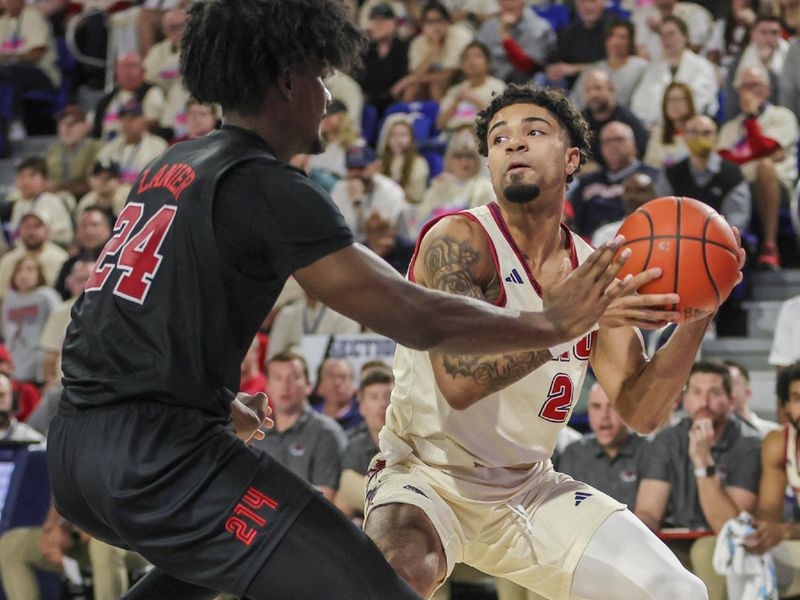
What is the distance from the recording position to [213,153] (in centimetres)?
289

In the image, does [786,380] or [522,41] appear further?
[522,41]

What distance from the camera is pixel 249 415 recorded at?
11.5ft

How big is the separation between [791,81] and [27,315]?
6.54 m

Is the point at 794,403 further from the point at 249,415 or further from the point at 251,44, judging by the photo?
the point at 251,44

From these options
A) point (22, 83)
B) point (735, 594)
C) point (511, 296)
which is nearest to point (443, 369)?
point (511, 296)

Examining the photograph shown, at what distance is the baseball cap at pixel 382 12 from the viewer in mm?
12195

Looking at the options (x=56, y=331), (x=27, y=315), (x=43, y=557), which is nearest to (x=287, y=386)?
(x=43, y=557)

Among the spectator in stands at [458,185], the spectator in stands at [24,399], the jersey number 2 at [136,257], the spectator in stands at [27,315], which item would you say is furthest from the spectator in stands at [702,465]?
the spectator in stands at [27,315]

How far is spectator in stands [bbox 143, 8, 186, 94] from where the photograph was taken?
13.0 meters

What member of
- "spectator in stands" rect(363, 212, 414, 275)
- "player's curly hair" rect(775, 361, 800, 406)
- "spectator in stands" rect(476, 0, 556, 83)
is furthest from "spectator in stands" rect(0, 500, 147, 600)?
"spectator in stands" rect(476, 0, 556, 83)

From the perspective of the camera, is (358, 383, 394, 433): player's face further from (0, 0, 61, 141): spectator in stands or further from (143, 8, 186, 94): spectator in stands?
(0, 0, 61, 141): spectator in stands

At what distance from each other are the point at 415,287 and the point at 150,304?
2.00 feet

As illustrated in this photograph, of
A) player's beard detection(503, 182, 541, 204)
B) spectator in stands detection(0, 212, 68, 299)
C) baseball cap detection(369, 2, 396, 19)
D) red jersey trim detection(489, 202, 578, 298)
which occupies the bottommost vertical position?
spectator in stands detection(0, 212, 68, 299)

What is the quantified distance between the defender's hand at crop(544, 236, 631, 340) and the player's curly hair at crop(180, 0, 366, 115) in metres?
0.79
